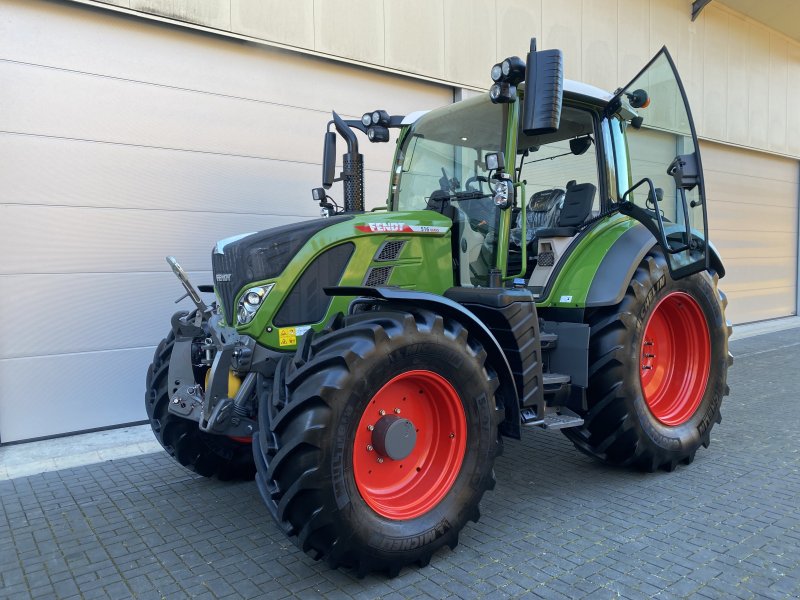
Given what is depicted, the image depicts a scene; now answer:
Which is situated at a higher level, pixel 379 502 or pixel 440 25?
pixel 440 25

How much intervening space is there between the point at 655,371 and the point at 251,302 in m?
→ 2.93

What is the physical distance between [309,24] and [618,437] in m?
4.75

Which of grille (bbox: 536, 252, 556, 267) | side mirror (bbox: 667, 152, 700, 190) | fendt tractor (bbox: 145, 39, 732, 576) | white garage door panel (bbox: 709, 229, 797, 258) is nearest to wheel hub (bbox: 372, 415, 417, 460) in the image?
fendt tractor (bbox: 145, 39, 732, 576)

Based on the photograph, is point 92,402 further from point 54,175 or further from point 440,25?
point 440,25

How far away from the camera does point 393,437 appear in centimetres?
290

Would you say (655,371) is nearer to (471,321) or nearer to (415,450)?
(471,321)

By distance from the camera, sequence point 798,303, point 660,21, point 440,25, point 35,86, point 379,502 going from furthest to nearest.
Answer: point 798,303 → point 660,21 → point 440,25 → point 35,86 → point 379,502

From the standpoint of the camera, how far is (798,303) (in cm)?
1347

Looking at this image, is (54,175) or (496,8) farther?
(496,8)

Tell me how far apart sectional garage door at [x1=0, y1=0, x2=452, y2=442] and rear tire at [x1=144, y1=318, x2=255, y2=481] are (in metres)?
1.60

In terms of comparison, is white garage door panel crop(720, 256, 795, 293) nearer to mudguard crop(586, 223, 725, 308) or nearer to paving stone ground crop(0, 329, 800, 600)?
paving stone ground crop(0, 329, 800, 600)

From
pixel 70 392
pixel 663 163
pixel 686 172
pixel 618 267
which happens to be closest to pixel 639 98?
pixel 663 163

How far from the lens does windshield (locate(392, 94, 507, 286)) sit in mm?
3836

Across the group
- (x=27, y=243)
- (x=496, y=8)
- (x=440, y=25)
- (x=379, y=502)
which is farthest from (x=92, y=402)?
(x=496, y=8)
